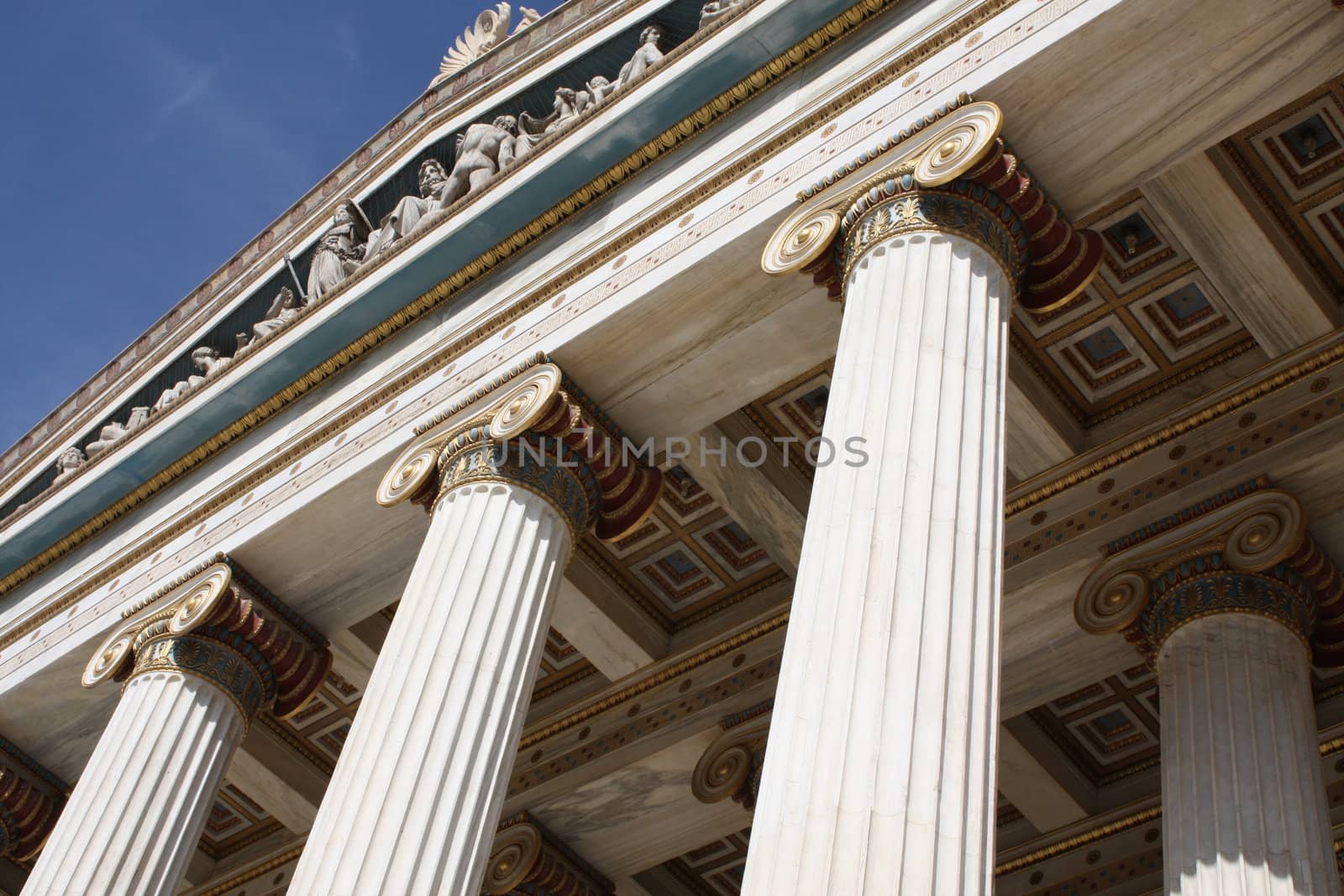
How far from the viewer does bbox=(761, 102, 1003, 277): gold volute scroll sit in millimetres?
10375

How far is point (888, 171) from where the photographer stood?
1077cm

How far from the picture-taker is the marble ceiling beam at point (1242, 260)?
12.4 metres

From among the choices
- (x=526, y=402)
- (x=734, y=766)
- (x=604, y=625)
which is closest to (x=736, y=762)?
(x=734, y=766)

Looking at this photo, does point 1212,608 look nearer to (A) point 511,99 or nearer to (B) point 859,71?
(B) point 859,71

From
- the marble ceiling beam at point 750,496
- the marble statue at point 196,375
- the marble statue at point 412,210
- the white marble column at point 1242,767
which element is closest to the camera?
the white marble column at point 1242,767

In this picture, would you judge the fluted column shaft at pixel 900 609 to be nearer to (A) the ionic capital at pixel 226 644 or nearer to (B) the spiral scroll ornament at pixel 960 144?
(B) the spiral scroll ornament at pixel 960 144

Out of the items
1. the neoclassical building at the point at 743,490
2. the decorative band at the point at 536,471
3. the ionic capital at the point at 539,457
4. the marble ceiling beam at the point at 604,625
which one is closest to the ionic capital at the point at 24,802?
the neoclassical building at the point at 743,490

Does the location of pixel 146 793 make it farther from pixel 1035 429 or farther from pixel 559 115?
pixel 1035 429

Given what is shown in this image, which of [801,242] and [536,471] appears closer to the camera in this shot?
[801,242]

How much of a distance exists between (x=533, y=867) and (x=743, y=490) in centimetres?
418

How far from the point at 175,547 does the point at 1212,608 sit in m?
9.01

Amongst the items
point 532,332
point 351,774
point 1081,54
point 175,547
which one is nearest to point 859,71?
point 1081,54

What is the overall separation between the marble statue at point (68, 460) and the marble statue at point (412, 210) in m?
4.31

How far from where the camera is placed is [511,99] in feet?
51.6
